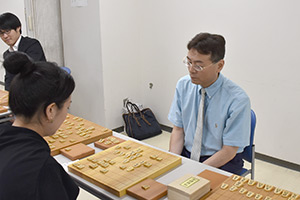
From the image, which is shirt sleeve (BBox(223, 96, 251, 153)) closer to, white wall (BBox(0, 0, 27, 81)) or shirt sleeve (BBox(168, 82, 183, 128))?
shirt sleeve (BBox(168, 82, 183, 128))

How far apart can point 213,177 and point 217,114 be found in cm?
49

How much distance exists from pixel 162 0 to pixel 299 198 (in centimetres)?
280

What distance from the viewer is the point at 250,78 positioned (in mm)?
3031

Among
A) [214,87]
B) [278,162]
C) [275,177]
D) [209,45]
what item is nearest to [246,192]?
[214,87]

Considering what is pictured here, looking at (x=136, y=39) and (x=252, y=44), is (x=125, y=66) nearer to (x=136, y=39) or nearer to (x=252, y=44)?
(x=136, y=39)

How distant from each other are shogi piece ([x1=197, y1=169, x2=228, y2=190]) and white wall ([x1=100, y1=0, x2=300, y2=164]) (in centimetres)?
165

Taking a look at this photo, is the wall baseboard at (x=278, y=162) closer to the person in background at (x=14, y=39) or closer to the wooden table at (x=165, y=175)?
the wooden table at (x=165, y=175)

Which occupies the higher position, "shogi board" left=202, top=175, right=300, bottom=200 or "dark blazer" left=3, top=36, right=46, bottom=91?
"dark blazer" left=3, top=36, right=46, bottom=91

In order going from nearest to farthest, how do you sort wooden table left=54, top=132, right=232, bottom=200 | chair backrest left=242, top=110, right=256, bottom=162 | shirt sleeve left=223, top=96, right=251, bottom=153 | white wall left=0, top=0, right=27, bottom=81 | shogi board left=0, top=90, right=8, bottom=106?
wooden table left=54, top=132, right=232, bottom=200, shirt sleeve left=223, top=96, right=251, bottom=153, chair backrest left=242, top=110, right=256, bottom=162, shogi board left=0, top=90, right=8, bottom=106, white wall left=0, top=0, right=27, bottom=81

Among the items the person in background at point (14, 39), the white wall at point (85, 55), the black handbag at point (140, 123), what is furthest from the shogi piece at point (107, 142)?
the white wall at point (85, 55)

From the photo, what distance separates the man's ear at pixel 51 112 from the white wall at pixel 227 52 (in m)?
2.26

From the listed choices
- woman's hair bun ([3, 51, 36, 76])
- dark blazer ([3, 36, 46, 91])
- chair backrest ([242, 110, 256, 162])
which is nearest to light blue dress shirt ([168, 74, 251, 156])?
chair backrest ([242, 110, 256, 162])

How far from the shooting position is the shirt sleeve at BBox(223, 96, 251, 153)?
5.78 ft

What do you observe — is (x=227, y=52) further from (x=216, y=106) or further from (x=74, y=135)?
(x=74, y=135)
